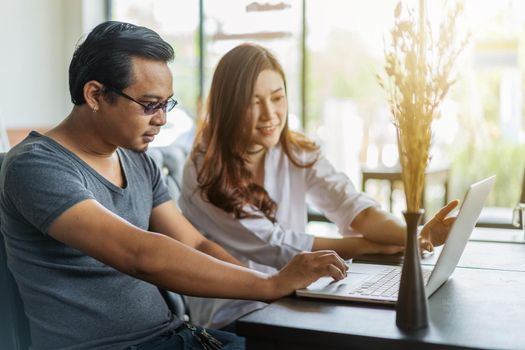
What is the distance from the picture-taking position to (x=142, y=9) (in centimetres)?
530

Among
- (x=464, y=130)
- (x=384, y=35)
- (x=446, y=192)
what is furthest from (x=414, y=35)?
(x=464, y=130)

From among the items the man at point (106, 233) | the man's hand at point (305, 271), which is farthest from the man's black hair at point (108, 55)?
the man's hand at point (305, 271)

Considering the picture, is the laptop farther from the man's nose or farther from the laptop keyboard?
the man's nose

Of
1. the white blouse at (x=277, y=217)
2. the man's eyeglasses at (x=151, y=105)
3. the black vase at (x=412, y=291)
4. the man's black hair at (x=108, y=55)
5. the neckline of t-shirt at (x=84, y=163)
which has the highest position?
the man's black hair at (x=108, y=55)

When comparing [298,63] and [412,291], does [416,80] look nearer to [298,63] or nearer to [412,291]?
[412,291]

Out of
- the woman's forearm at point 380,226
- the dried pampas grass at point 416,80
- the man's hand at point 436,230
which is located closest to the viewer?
the dried pampas grass at point 416,80

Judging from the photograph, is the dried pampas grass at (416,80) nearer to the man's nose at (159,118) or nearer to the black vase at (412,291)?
the black vase at (412,291)

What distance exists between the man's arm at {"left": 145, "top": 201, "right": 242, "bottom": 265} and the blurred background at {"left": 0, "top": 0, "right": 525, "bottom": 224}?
7.56 feet

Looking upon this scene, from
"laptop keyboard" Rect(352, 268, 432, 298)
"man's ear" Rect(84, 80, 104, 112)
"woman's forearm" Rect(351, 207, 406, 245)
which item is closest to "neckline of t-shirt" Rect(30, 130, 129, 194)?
"man's ear" Rect(84, 80, 104, 112)

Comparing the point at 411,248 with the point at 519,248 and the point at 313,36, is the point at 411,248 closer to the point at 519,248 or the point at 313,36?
the point at 519,248

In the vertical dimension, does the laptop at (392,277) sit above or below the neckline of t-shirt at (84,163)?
below

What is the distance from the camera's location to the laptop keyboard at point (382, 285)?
4.51ft

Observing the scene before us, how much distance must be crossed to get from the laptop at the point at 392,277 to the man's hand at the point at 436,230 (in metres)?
0.28

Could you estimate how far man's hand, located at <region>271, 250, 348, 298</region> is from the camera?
4.55 feet
